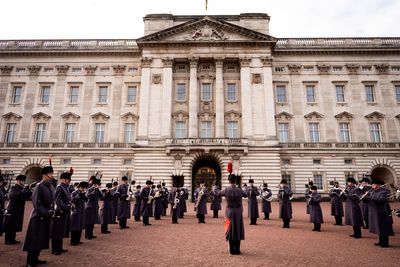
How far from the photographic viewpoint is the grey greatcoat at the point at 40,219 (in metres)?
7.08

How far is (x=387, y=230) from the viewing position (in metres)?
9.65

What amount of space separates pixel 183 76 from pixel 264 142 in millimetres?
13219

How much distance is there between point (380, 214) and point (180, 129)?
26465 millimetres

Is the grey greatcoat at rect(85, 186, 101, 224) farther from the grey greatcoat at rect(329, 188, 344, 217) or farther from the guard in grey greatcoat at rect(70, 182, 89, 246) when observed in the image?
the grey greatcoat at rect(329, 188, 344, 217)

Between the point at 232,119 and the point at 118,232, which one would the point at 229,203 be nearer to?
the point at 118,232

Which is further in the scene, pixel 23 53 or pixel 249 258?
pixel 23 53

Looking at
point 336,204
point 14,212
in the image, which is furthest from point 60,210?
point 336,204

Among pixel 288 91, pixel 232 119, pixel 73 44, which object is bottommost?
pixel 232 119

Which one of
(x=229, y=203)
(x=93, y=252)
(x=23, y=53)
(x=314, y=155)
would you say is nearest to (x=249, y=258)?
(x=229, y=203)

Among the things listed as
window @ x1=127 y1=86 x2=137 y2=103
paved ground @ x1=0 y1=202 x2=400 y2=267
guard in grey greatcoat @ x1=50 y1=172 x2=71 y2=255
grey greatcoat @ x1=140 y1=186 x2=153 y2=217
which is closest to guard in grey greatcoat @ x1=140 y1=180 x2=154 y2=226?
grey greatcoat @ x1=140 y1=186 x2=153 y2=217

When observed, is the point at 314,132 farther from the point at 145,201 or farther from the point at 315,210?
the point at 145,201

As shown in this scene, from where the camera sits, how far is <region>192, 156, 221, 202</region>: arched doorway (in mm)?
33656

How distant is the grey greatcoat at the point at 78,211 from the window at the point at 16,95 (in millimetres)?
33051

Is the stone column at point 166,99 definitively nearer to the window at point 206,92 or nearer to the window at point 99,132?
the window at point 206,92
